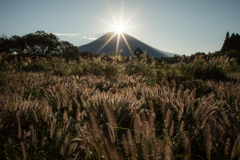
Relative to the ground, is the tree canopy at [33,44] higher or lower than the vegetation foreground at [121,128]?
higher

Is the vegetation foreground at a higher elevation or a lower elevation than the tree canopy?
lower

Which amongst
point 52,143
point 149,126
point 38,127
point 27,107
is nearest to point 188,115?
point 149,126

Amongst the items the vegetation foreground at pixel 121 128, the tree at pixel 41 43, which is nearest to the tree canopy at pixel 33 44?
the tree at pixel 41 43

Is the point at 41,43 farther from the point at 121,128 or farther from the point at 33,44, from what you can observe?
the point at 121,128

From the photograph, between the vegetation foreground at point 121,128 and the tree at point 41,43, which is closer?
the vegetation foreground at point 121,128

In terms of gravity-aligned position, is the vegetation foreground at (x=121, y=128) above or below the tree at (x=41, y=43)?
below

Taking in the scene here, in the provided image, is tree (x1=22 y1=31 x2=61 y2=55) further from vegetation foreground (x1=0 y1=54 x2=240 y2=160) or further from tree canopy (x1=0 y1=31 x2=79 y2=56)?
vegetation foreground (x1=0 y1=54 x2=240 y2=160)

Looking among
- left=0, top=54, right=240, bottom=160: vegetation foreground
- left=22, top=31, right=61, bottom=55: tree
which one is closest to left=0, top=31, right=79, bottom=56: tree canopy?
left=22, top=31, right=61, bottom=55: tree

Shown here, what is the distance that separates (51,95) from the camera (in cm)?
223

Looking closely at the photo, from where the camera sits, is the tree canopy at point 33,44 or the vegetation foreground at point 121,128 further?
the tree canopy at point 33,44

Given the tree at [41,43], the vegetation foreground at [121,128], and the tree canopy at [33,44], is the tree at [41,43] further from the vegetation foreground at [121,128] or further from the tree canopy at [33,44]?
the vegetation foreground at [121,128]

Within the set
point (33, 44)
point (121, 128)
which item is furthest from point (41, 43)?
point (121, 128)

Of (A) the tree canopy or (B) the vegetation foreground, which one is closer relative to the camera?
(B) the vegetation foreground

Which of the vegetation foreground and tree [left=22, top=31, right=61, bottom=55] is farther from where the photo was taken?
tree [left=22, top=31, right=61, bottom=55]
